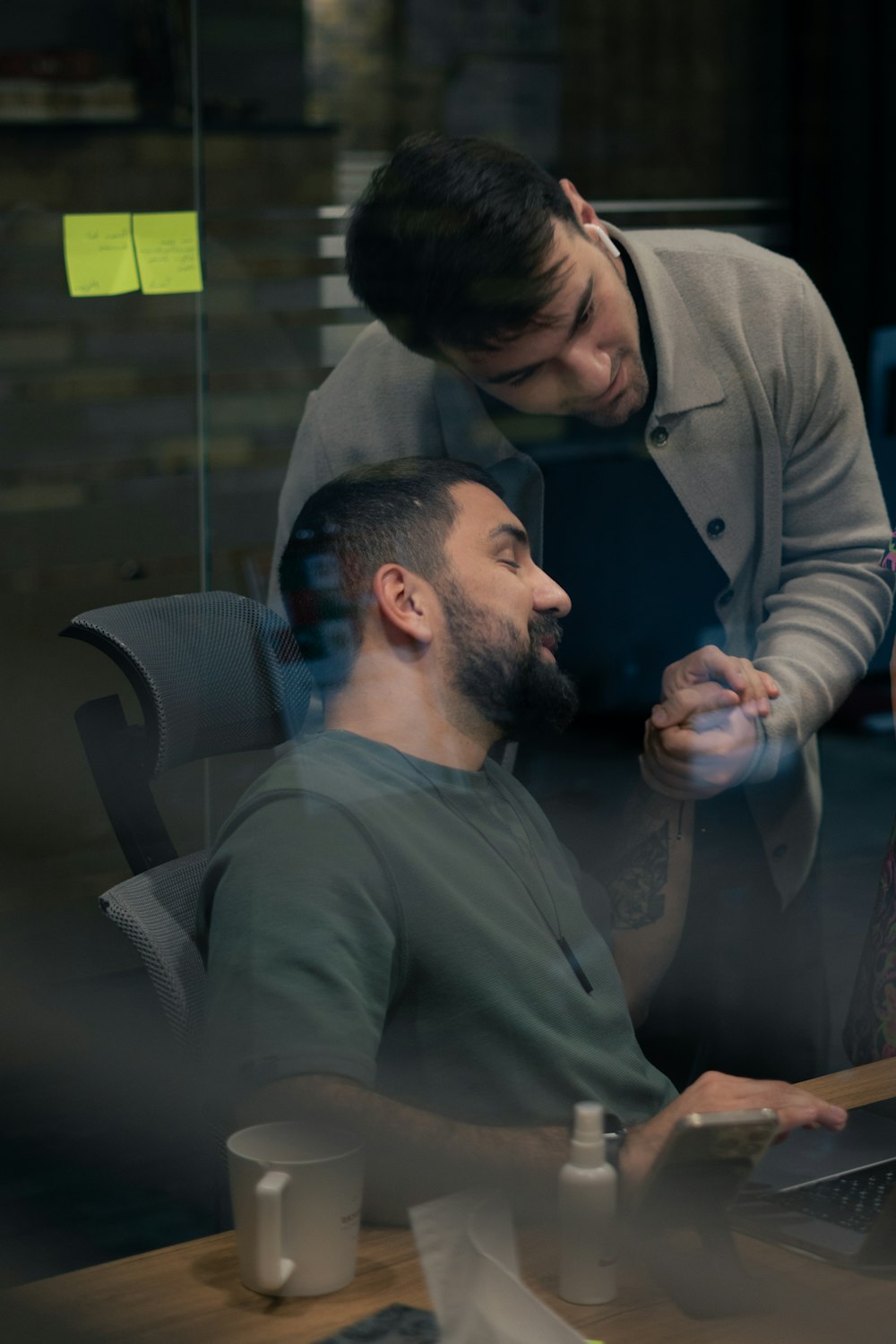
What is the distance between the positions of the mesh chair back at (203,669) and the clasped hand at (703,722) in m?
0.36

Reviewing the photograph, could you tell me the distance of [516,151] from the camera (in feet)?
4.79

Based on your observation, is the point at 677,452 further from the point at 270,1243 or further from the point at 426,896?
the point at 270,1243

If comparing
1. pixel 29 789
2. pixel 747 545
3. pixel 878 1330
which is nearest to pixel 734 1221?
pixel 878 1330

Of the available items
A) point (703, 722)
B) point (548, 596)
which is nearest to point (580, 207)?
point (548, 596)

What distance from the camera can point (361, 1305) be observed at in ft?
2.98

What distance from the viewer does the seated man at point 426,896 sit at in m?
1.06

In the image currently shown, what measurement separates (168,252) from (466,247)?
879 mm

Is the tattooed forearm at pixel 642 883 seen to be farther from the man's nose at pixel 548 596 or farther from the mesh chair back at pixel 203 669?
the mesh chair back at pixel 203 669

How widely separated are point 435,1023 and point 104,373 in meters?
1.29

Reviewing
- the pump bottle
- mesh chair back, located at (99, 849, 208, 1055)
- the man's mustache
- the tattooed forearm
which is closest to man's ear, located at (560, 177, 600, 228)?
the man's mustache

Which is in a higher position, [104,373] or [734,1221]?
[104,373]

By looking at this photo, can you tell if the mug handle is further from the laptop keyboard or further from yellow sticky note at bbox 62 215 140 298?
yellow sticky note at bbox 62 215 140 298

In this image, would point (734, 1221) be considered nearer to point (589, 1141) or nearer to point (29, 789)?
point (589, 1141)

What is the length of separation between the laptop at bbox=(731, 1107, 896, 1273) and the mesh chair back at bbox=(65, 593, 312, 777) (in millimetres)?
547
